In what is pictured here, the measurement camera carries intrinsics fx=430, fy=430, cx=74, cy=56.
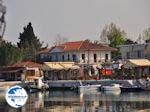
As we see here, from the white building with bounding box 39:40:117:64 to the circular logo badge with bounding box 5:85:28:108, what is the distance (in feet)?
272

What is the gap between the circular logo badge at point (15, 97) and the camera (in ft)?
17.1

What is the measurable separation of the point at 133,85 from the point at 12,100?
59.4m

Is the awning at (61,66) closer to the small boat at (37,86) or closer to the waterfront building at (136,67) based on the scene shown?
the small boat at (37,86)

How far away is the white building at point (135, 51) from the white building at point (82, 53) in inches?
126

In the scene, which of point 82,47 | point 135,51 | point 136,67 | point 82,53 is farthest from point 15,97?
point 135,51

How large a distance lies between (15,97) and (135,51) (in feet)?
280

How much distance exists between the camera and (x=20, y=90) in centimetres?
534

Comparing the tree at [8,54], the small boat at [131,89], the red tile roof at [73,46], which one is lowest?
the small boat at [131,89]

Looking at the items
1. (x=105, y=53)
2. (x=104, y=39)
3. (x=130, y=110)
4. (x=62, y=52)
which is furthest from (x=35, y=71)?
(x=130, y=110)

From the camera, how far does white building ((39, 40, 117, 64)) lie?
292 feet

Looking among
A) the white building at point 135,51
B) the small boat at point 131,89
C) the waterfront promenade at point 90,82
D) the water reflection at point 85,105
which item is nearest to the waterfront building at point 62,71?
the waterfront promenade at point 90,82

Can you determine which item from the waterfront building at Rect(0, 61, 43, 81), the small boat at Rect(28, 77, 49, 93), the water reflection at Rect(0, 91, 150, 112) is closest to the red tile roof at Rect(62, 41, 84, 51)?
A: the waterfront building at Rect(0, 61, 43, 81)

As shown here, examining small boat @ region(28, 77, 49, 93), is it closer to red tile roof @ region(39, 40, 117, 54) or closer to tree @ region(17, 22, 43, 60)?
red tile roof @ region(39, 40, 117, 54)

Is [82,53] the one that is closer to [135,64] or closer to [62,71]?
[62,71]
